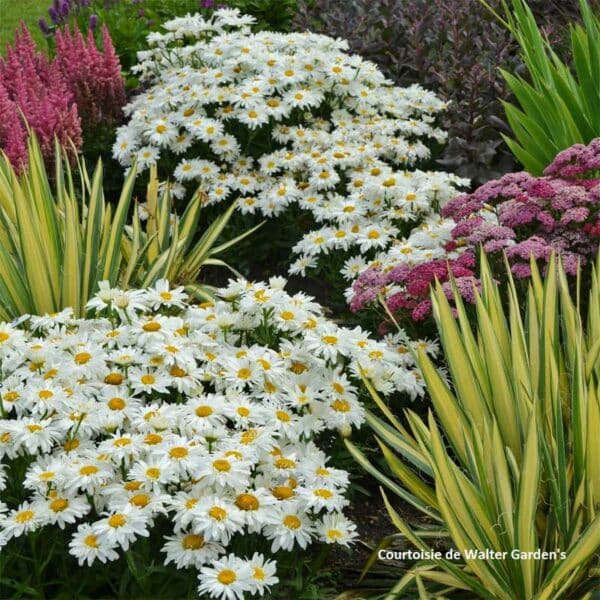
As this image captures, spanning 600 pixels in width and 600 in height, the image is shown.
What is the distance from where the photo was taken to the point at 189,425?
2.59 m

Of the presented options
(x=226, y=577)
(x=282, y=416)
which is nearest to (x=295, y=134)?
(x=282, y=416)

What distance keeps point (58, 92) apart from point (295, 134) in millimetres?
1296

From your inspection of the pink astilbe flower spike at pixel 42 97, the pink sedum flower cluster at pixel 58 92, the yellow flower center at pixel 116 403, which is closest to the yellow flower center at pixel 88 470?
the yellow flower center at pixel 116 403

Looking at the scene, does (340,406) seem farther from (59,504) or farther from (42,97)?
(42,97)

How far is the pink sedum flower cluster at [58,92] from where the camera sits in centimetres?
477

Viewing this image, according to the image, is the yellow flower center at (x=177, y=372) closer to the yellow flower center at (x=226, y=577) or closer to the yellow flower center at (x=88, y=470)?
the yellow flower center at (x=88, y=470)

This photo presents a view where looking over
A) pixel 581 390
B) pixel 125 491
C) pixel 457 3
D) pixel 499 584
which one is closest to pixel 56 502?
pixel 125 491

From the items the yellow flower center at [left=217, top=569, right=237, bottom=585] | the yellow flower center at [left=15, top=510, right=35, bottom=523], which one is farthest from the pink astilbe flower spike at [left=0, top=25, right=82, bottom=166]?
the yellow flower center at [left=217, top=569, right=237, bottom=585]

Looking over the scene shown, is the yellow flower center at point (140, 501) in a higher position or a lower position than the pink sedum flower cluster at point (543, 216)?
lower

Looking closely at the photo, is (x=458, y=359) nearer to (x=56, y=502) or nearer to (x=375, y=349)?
(x=375, y=349)

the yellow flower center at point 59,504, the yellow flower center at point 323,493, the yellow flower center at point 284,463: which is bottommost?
the yellow flower center at point 323,493

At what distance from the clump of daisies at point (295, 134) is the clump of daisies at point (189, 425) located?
1236 mm

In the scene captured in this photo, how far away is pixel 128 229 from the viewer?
176 inches

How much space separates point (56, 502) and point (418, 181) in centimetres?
259
